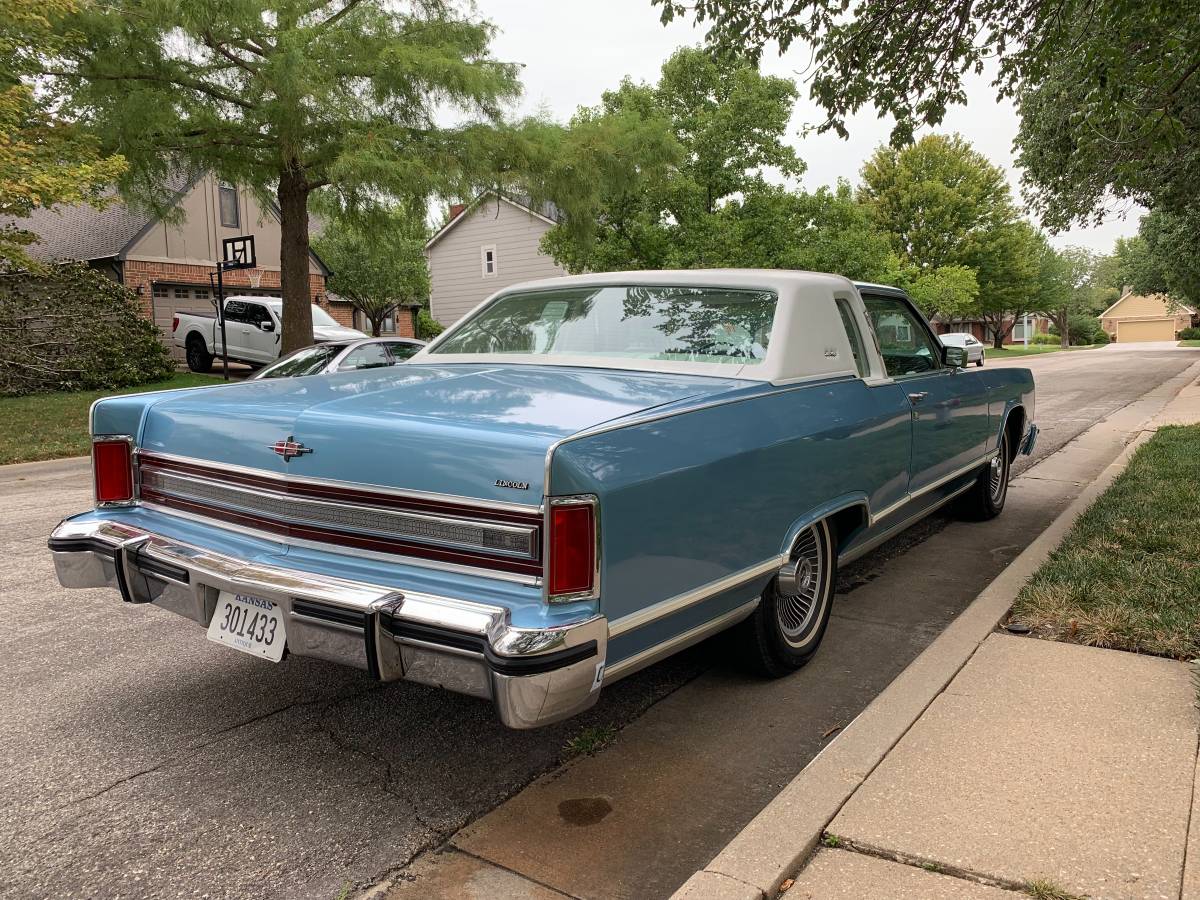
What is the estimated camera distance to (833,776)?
283 centimetres

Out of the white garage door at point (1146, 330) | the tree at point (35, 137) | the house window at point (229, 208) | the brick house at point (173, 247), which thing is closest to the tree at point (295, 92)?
the tree at point (35, 137)

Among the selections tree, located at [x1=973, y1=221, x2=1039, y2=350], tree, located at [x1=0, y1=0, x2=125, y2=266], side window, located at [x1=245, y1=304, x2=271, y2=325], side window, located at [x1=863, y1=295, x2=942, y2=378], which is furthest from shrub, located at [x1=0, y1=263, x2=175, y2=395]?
tree, located at [x1=973, y1=221, x2=1039, y2=350]

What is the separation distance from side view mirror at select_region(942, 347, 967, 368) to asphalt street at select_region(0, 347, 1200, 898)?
1.61m

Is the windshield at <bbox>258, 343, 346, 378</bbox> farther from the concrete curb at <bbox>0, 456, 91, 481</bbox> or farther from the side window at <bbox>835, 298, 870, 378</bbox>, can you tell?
the side window at <bbox>835, 298, 870, 378</bbox>

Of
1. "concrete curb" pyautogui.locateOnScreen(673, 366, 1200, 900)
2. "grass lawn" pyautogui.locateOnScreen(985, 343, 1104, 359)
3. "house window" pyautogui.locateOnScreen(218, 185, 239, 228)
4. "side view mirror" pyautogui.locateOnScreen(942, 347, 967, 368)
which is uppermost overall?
"house window" pyautogui.locateOnScreen(218, 185, 239, 228)

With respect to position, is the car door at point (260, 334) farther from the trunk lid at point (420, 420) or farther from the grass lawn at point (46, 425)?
the trunk lid at point (420, 420)

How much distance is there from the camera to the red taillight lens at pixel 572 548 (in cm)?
244

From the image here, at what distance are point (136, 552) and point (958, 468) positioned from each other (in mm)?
4515

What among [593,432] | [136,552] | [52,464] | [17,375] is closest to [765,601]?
[593,432]

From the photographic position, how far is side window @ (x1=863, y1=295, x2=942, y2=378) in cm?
488

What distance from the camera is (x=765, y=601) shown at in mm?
3477

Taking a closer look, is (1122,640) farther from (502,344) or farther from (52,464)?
(52,464)

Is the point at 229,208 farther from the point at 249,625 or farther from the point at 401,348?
the point at 249,625

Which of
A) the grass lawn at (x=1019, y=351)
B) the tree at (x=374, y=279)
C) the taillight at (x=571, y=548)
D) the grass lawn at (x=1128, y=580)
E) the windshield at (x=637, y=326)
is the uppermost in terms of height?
the tree at (x=374, y=279)
